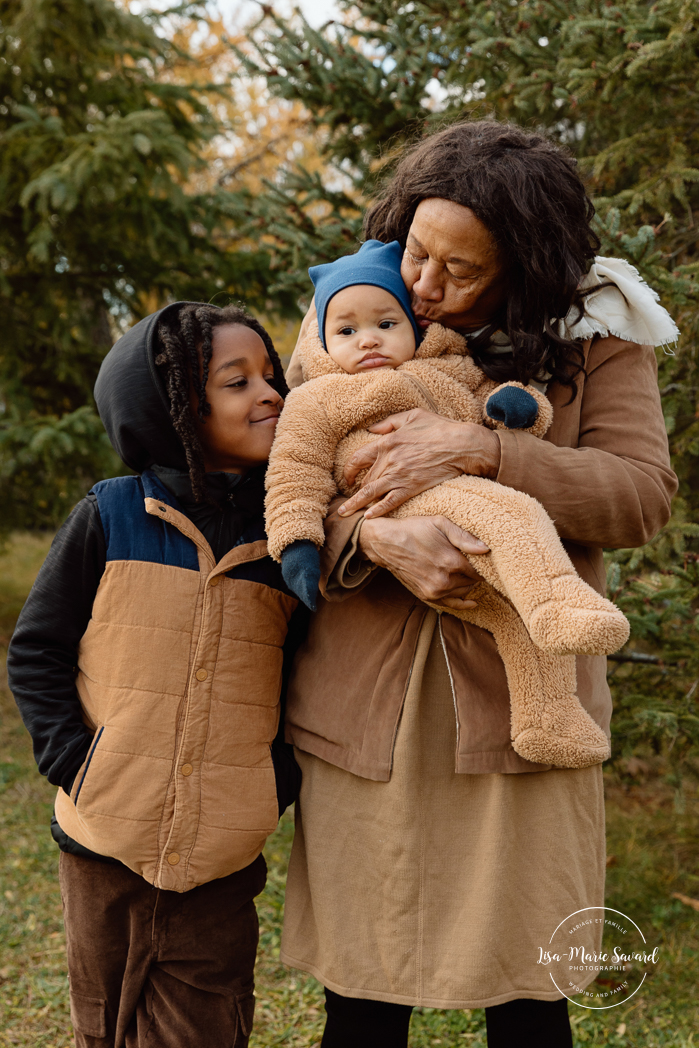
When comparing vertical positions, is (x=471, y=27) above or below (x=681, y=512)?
above

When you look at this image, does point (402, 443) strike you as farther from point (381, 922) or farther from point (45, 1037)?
point (45, 1037)

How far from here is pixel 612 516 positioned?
5.13ft

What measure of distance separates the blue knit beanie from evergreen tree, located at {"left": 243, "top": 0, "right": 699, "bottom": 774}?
0.94 metres

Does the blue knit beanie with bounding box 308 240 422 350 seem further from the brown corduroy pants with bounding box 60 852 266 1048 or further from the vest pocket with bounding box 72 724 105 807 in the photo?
the brown corduroy pants with bounding box 60 852 266 1048

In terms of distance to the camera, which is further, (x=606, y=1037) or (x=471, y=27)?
(x=471, y=27)

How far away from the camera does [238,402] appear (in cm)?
172

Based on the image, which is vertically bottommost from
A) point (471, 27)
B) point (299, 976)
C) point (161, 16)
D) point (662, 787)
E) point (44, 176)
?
point (662, 787)

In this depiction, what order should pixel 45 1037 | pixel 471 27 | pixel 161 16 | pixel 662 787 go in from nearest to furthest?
1. pixel 45 1037
2. pixel 471 27
3. pixel 662 787
4. pixel 161 16

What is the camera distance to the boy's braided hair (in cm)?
166

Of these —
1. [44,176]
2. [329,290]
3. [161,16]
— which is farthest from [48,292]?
[329,290]

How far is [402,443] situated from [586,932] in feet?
3.59

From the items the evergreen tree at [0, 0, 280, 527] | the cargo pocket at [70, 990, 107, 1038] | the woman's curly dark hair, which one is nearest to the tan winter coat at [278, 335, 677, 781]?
the woman's curly dark hair

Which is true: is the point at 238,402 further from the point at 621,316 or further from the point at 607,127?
the point at 607,127

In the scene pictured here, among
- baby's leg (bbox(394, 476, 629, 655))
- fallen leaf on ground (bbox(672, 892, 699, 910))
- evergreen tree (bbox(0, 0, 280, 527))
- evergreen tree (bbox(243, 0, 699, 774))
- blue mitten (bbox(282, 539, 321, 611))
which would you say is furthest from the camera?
evergreen tree (bbox(0, 0, 280, 527))
